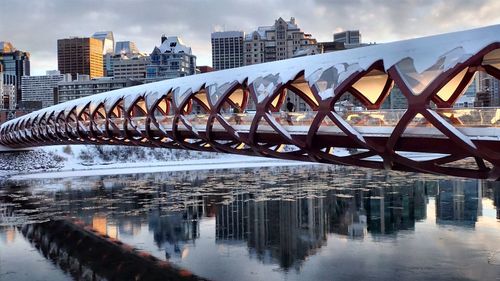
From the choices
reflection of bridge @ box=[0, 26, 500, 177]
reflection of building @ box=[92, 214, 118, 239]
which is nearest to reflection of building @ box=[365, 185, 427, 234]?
reflection of bridge @ box=[0, 26, 500, 177]

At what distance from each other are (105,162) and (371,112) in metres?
58.6

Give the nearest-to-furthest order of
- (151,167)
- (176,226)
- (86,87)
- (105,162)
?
(176,226) < (151,167) < (105,162) < (86,87)

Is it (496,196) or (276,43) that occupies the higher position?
(276,43)

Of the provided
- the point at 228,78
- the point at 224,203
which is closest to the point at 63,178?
the point at 224,203

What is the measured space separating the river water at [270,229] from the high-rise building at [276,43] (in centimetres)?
11972

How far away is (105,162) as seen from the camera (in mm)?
70938

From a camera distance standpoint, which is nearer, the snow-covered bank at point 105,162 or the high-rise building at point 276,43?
the snow-covered bank at point 105,162

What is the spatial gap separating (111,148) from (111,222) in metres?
47.1

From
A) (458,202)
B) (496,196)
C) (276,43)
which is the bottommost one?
(458,202)

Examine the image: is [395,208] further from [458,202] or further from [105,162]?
[105,162]

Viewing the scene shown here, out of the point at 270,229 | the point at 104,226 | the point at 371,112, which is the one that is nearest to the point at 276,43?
the point at 104,226

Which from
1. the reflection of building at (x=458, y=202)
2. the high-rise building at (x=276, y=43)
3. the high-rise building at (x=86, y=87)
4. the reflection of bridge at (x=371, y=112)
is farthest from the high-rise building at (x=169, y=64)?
the reflection of bridge at (x=371, y=112)

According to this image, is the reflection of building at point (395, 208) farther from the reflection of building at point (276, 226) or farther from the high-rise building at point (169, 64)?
the high-rise building at point (169, 64)

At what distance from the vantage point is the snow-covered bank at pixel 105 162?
6262 centimetres
